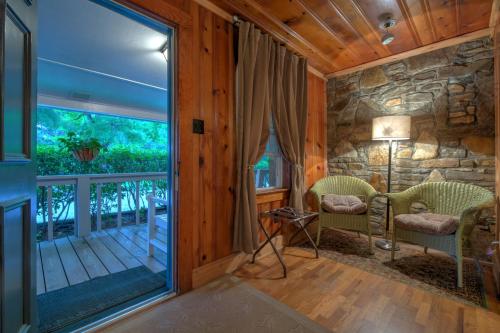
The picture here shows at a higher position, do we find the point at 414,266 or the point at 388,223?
the point at 388,223

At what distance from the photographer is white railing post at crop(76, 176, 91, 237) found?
3045 millimetres

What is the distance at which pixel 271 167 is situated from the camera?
110 inches

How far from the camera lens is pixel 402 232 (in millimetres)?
2209

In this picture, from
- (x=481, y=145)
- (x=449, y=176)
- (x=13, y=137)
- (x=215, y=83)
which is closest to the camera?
(x=13, y=137)

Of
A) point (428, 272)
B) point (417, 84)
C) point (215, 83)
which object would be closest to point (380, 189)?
point (428, 272)

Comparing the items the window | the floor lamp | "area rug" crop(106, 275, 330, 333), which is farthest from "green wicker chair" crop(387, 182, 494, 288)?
"area rug" crop(106, 275, 330, 333)

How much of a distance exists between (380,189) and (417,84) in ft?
Result: 4.63

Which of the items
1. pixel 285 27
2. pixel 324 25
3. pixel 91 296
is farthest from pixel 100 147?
pixel 324 25

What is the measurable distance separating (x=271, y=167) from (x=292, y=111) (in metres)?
0.73

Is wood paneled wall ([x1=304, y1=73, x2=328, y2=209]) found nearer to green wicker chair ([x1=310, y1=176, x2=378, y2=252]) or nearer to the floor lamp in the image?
green wicker chair ([x1=310, y1=176, x2=378, y2=252])

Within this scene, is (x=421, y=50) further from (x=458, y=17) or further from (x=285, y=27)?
(x=285, y=27)

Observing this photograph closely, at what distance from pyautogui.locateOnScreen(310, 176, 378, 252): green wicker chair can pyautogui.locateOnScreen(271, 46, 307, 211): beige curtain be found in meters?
0.29

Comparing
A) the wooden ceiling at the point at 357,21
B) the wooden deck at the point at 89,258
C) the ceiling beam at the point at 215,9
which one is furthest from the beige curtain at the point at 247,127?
the wooden deck at the point at 89,258

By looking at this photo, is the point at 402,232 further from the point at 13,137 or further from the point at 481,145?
the point at 13,137
